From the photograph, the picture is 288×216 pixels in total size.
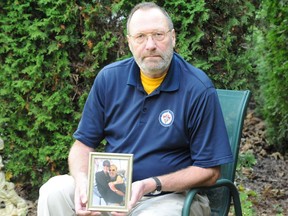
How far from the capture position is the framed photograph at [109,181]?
10.4 feet

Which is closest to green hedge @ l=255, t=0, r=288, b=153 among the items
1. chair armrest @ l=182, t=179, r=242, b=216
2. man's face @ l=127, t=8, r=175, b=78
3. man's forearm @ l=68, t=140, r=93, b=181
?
man's face @ l=127, t=8, r=175, b=78

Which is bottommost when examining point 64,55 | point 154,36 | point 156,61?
point 64,55

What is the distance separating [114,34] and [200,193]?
168cm

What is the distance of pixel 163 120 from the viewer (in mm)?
3469

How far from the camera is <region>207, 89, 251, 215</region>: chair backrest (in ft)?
12.1

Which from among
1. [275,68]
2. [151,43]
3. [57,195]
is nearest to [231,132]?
[151,43]

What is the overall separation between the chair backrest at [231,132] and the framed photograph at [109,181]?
745mm

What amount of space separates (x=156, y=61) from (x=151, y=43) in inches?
3.8

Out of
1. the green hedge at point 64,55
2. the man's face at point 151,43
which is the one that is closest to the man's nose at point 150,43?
the man's face at point 151,43

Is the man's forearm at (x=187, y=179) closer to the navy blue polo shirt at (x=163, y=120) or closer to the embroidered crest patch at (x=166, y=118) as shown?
the navy blue polo shirt at (x=163, y=120)

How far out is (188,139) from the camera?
3.47 meters

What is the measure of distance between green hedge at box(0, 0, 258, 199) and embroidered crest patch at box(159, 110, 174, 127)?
125cm

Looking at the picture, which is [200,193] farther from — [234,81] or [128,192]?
[234,81]

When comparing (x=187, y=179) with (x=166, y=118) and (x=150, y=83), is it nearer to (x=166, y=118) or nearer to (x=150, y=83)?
(x=166, y=118)
